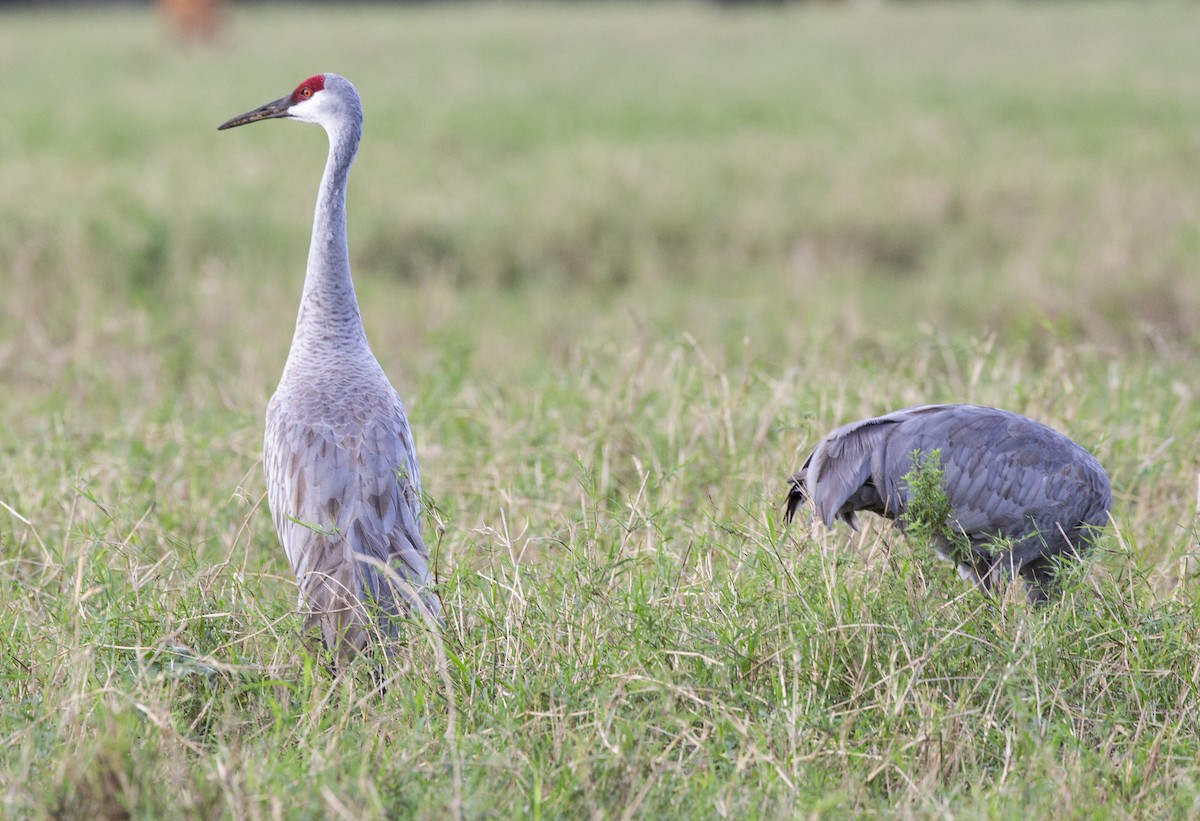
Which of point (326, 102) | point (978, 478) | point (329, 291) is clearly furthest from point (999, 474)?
point (326, 102)

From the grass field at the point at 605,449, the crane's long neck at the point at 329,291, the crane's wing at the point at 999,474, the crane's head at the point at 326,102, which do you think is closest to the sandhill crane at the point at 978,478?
the crane's wing at the point at 999,474

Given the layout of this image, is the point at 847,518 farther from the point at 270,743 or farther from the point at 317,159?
the point at 317,159

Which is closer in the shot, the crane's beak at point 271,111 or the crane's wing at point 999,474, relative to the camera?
the crane's wing at point 999,474

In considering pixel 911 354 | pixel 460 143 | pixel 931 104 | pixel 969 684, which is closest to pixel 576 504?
pixel 969 684

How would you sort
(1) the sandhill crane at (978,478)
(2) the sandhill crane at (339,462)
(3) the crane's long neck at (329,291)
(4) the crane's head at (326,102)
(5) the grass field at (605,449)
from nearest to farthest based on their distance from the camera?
1. (5) the grass field at (605,449)
2. (2) the sandhill crane at (339,462)
3. (1) the sandhill crane at (978,478)
4. (3) the crane's long neck at (329,291)
5. (4) the crane's head at (326,102)

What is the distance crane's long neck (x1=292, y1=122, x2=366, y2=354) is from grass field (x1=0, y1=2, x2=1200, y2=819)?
609mm

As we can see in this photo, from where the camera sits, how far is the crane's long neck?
3645 millimetres

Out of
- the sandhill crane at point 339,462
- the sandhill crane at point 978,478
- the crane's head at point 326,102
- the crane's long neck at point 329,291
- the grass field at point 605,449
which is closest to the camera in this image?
the grass field at point 605,449

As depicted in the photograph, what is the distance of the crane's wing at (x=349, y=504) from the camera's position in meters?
3.02

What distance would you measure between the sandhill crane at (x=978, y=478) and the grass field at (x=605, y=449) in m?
0.15

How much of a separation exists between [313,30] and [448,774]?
21529 mm

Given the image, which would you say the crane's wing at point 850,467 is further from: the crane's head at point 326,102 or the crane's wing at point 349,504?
the crane's head at point 326,102

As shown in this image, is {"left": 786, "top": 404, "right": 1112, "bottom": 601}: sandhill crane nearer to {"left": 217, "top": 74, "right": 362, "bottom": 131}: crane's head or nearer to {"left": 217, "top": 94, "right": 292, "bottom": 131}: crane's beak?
{"left": 217, "top": 74, "right": 362, "bottom": 131}: crane's head

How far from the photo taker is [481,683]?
2.83m
